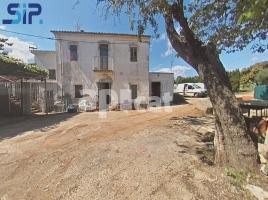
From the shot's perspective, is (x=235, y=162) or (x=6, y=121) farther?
(x=6, y=121)

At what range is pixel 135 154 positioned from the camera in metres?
6.84

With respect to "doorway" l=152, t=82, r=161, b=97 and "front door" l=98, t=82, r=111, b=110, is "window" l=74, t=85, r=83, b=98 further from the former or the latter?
"doorway" l=152, t=82, r=161, b=97

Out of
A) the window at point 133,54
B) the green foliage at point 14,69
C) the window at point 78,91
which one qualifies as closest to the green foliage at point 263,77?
the window at point 133,54

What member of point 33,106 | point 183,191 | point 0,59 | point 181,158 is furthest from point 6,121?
point 183,191

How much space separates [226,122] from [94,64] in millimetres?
16859

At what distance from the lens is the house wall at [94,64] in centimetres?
2086

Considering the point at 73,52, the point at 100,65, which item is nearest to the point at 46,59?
the point at 73,52

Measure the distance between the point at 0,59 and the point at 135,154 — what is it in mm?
11468

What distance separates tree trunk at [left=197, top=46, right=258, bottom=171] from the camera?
5.74 m

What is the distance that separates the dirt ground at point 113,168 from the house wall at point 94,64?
40.1 feet

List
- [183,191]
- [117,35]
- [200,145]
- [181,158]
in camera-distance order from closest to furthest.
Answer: [183,191] < [181,158] < [200,145] < [117,35]

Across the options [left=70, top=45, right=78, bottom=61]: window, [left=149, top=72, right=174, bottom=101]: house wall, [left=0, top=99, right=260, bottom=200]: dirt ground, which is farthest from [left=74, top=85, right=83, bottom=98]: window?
[left=0, top=99, right=260, bottom=200]: dirt ground

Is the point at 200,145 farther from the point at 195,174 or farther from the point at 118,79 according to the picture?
the point at 118,79

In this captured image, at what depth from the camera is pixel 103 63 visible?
21703 millimetres
